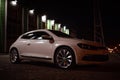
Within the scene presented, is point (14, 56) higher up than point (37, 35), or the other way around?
point (37, 35)

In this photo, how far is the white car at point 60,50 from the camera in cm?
1005

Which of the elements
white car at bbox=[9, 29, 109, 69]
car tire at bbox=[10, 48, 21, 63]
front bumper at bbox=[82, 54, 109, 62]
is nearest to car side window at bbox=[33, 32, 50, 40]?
white car at bbox=[9, 29, 109, 69]

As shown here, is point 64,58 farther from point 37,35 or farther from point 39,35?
point 37,35

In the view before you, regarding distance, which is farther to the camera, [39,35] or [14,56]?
[14,56]

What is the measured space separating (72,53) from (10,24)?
15.9 meters

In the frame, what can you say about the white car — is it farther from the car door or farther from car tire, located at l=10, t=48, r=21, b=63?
car tire, located at l=10, t=48, r=21, b=63

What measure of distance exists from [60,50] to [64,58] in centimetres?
33

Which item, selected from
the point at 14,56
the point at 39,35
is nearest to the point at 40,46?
the point at 39,35

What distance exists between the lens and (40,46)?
436 inches

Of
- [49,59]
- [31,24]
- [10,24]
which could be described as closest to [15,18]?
[10,24]

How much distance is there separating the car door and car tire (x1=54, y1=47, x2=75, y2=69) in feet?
Answer: 1.16

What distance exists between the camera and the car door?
10.8 m

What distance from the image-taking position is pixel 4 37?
77.5 feet

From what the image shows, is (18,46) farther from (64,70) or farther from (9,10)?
(9,10)
